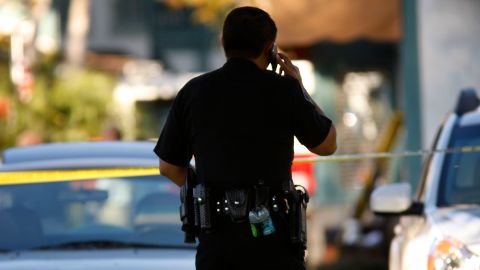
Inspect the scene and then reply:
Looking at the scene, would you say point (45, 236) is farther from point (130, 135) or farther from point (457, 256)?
point (130, 135)

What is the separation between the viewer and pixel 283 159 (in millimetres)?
5207

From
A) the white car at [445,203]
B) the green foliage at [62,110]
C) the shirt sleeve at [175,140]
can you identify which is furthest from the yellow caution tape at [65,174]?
the green foliage at [62,110]

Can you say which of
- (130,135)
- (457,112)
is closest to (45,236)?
(457,112)

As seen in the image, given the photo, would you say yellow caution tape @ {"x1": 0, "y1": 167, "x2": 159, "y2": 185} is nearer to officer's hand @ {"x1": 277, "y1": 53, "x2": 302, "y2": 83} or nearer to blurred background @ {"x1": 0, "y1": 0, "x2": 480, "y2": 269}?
officer's hand @ {"x1": 277, "y1": 53, "x2": 302, "y2": 83}

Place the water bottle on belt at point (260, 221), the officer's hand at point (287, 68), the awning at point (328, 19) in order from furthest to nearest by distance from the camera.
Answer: the awning at point (328, 19) < the officer's hand at point (287, 68) < the water bottle on belt at point (260, 221)

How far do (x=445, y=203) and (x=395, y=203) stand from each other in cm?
30

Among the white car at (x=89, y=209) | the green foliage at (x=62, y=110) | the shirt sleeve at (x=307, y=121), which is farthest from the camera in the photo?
the green foliage at (x=62, y=110)

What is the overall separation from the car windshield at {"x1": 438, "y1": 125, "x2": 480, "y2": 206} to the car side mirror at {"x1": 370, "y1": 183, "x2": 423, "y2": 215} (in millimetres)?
150

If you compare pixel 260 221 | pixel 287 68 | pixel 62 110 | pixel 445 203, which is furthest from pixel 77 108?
pixel 260 221

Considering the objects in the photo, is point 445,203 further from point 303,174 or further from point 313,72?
point 313,72

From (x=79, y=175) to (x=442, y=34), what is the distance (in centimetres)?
635

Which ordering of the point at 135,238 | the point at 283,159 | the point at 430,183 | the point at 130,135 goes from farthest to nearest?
the point at 130,135, the point at 430,183, the point at 135,238, the point at 283,159

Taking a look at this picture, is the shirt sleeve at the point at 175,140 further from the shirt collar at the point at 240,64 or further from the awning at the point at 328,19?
the awning at the point at 328,19

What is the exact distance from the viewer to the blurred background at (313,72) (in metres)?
12.8
